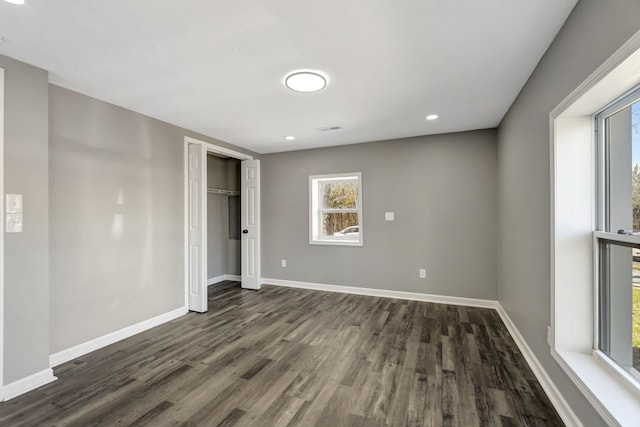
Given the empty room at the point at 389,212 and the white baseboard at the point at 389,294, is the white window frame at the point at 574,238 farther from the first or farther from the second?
the white baseboard at the point at 389,294

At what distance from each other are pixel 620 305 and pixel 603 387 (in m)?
0.46

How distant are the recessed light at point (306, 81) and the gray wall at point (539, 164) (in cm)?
162

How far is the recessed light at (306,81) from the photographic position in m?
2.27

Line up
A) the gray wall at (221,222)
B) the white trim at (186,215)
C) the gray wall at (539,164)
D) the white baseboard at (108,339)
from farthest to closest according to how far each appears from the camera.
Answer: the gray wall at (221,222)
the white trim at (186,215)
the white baseboard at (108,339)
the gray wall at (539,164)

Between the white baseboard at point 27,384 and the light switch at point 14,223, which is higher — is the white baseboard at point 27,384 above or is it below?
below

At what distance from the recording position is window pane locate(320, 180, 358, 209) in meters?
4.70

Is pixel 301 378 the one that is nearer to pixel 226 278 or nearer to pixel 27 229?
pixel 27 229

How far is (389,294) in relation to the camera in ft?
14.0

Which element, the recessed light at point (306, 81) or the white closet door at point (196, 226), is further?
the white closet door at point (196, 226)

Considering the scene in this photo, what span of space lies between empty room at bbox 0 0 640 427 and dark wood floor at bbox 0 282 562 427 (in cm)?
2

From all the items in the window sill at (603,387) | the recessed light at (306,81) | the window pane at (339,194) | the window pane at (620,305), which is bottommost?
the window sill at (603,387)

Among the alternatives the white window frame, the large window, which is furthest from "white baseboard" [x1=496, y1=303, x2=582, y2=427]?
the large window

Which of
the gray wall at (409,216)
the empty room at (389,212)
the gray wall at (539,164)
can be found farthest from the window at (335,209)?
the gray wall at (539,164)

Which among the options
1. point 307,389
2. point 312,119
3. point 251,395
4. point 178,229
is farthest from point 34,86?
point 307,389
